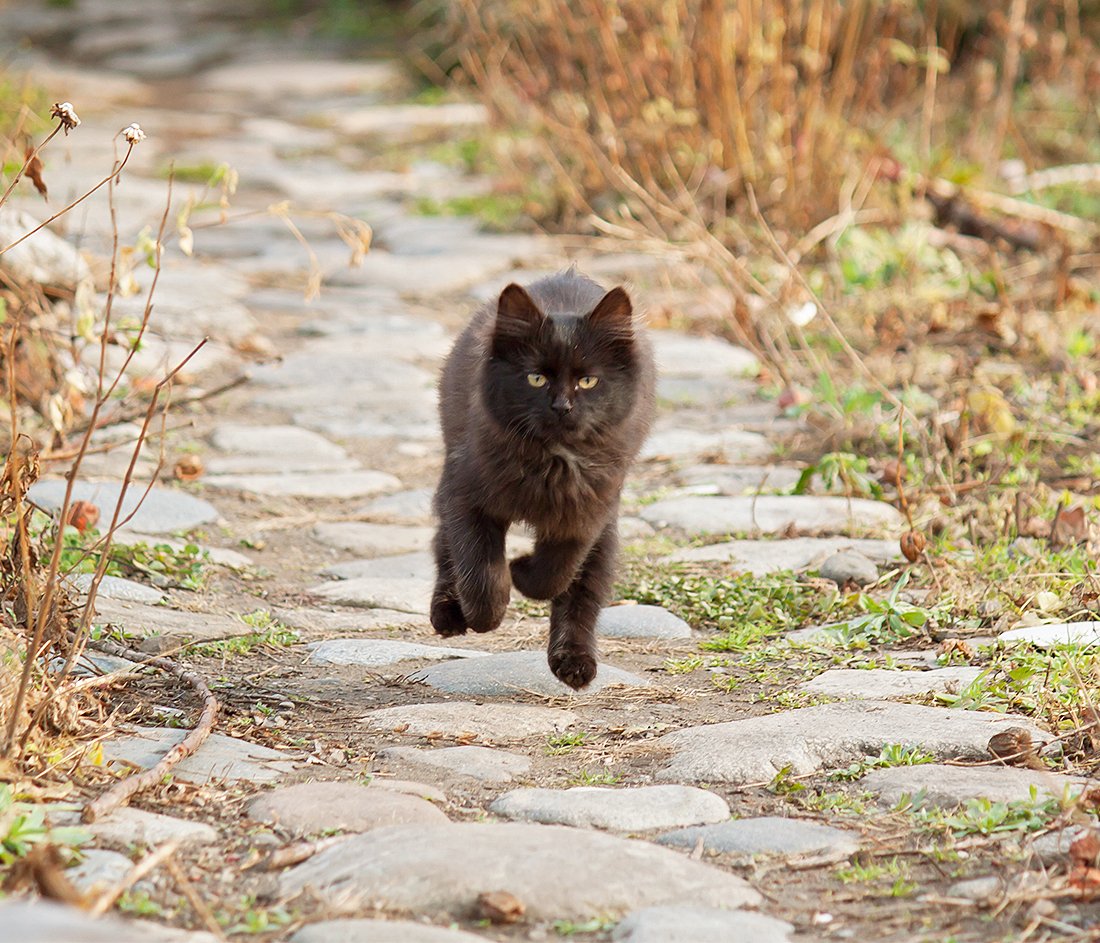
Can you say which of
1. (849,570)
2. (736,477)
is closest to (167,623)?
(849,570)

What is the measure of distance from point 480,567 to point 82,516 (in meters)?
1.17

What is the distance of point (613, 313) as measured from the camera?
3295 mm

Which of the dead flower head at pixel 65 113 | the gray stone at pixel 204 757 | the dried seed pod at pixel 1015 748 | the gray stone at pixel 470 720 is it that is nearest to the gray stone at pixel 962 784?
the dried seed pod at pixel 1015 748

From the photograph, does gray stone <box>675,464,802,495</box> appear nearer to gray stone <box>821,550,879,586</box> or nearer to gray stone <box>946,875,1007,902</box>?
gray stone <box>821,550,879,586</box>

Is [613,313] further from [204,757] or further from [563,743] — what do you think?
[204,757]

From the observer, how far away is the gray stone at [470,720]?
303 centimetres

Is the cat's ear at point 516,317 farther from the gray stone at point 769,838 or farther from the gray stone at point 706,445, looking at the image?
the gray stone at point 706,445

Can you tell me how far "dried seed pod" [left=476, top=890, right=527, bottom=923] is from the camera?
210 cm

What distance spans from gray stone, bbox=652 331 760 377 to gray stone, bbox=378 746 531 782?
3284mm

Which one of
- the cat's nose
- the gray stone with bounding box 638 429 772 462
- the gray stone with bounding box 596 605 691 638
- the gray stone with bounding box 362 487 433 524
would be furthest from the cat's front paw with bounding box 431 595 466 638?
the gray stone with bounding box 638 429 772 462

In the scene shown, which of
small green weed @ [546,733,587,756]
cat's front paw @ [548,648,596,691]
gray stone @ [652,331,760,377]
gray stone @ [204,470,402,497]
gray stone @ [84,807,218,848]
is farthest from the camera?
gray stone @ [652,331,760,377]

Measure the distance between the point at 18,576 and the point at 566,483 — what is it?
1175 millimetres

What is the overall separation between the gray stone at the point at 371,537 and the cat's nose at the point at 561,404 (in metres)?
1.28

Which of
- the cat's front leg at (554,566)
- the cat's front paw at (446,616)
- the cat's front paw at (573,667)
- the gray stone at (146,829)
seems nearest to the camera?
the gray stone at (146,829)
